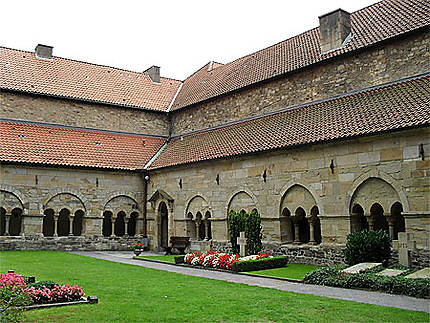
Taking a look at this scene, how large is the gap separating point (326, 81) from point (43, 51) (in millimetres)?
17972

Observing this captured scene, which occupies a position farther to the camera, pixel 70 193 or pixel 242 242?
pixel 70 193

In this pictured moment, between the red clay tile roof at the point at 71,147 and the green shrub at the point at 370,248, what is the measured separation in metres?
14.3

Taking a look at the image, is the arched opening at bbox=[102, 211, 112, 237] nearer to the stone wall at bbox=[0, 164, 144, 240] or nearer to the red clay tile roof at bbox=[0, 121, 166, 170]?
the stone wall at bbox=[0, 164, 144, 240]

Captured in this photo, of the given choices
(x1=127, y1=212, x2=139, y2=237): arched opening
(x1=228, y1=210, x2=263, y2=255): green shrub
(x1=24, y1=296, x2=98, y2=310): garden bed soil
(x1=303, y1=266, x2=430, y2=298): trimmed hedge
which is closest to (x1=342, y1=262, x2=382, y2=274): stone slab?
(x1=303, y1=266, x2=430, y2=298): trimmed hedge

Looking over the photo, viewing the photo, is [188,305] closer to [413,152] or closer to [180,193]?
[413,152]

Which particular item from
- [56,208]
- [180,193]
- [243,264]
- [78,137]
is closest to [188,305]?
[243,264]

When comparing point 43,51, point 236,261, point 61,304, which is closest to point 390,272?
point 236,261

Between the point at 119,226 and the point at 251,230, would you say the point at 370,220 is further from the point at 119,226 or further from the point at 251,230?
the point at 119,226

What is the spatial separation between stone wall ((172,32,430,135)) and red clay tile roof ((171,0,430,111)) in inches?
16.4

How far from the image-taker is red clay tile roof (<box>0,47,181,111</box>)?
25.1 metres

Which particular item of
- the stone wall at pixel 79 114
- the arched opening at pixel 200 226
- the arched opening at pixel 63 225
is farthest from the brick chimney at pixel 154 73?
the arched opening at pixel 200 226

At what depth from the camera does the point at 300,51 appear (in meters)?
22.4

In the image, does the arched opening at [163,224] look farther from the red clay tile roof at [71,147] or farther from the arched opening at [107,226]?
the arched opening at [107,226]

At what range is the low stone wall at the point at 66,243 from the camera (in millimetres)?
21141
